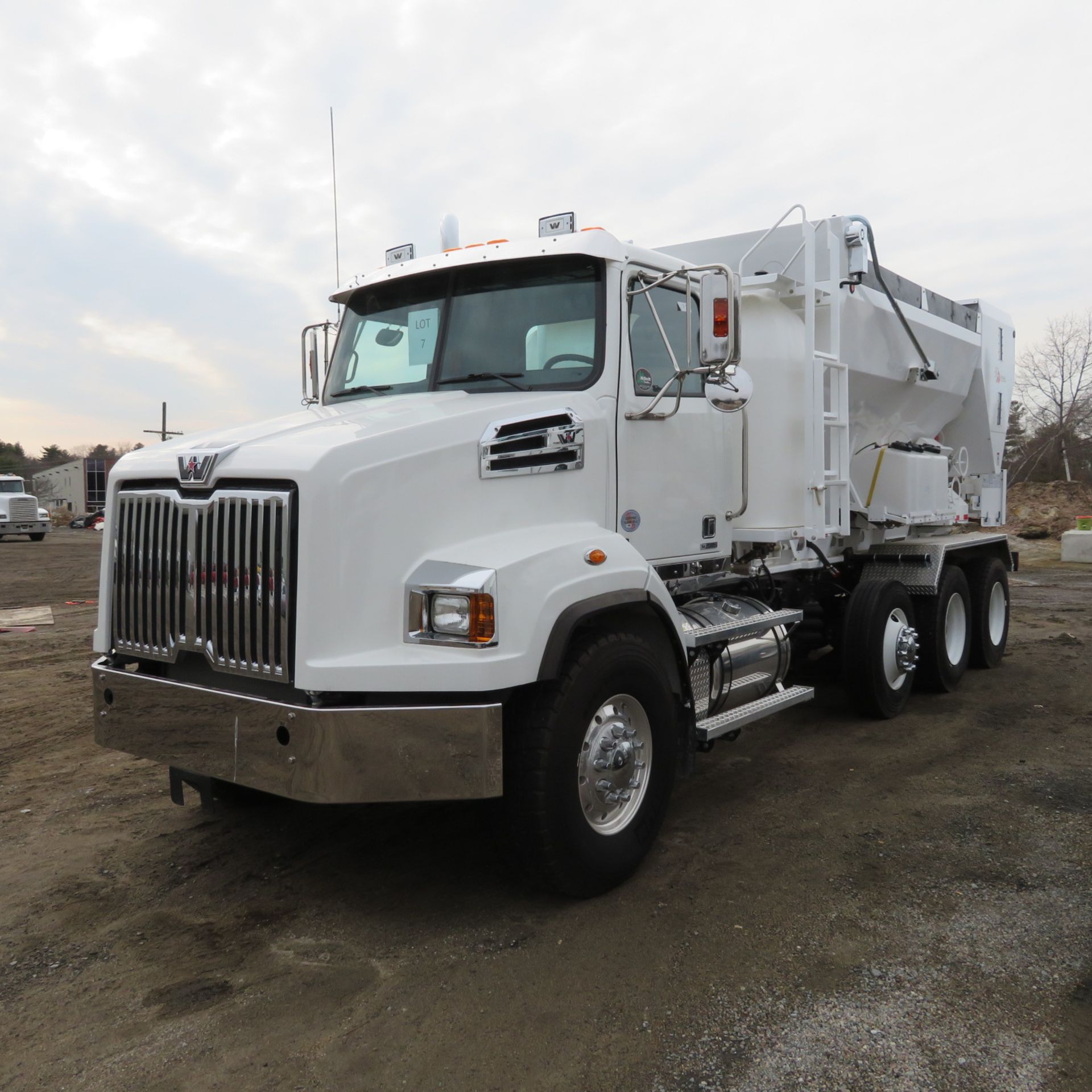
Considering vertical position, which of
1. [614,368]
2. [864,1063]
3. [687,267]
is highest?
[687,267]

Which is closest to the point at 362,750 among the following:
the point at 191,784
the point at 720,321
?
the point at 191,784

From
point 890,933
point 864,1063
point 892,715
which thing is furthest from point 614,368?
point 892,715

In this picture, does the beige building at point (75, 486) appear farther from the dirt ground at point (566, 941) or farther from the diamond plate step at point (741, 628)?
the diamond plate step at point (741, 628)

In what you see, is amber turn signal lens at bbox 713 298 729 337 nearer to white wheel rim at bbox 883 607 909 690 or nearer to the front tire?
the front tire

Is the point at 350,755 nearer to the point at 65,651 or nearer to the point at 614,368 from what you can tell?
the point at 614,368

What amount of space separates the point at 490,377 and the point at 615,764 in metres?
1.88

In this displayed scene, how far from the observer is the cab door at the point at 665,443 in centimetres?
466

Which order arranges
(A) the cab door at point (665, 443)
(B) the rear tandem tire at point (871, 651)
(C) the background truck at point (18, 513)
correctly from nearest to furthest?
(A) the cab door at point (665, 443) → (B) the rear tandem tire at point (871, 651) → (C) the background truck at point (18, 513)

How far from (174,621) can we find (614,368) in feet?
7.55

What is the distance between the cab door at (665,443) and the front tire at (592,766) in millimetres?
813

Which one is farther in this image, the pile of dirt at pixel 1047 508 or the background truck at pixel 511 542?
the pile of dirt at pixel 1047 508

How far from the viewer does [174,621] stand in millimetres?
3920

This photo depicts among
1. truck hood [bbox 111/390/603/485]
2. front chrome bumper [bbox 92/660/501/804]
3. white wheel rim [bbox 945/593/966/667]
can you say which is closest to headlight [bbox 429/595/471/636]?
front chrome bumper [bbox 92/660/501/804]

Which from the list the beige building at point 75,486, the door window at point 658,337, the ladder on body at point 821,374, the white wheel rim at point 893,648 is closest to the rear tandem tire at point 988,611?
the white wheel rim at point 893,648
